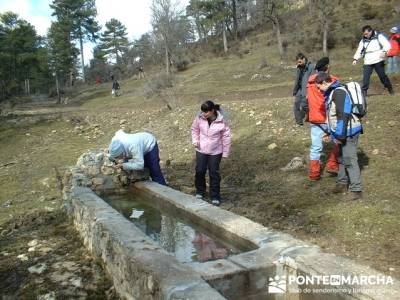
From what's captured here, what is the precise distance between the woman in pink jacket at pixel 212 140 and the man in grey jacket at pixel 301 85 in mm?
2947

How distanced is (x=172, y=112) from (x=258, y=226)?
1187cm

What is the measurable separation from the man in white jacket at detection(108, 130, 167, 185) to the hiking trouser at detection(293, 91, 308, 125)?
3398mm

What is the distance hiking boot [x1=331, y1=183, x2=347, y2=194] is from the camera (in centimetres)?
602

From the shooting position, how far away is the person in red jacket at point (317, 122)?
20.8 feet

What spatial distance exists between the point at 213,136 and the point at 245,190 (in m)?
1.47

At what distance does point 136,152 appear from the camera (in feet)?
22.9

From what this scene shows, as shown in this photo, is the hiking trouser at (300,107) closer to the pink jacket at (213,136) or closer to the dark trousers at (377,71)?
the dark trousers at (377,71)

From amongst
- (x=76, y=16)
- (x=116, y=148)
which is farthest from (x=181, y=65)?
(x=116, y=148)

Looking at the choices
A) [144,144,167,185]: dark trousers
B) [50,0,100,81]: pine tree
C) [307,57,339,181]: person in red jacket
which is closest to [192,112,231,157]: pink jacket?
[144,144,167,185]: dark trousers

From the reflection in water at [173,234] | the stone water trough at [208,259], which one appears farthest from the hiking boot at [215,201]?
the reflection in water at [173,234]

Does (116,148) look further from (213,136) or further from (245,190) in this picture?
(245,190)

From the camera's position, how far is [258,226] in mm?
4535

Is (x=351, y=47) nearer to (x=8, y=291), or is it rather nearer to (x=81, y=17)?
(x=8, y=291)

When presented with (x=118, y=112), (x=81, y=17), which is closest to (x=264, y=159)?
(x=118, y=112)
